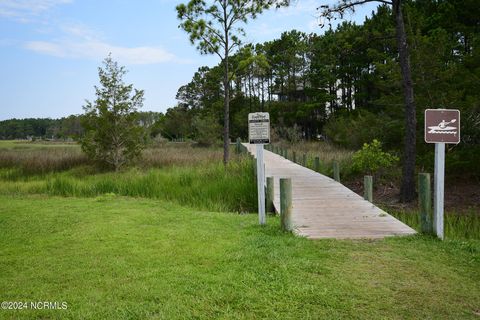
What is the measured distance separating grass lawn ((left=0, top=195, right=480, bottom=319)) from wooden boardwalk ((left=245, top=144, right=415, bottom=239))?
49 cm

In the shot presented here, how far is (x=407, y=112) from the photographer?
A: 9.86 m

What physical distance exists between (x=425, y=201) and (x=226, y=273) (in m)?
3.33

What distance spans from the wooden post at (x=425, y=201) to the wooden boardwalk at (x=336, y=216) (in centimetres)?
28

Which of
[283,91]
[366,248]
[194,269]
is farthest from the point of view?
[283,91]

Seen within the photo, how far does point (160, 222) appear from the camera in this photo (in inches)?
269

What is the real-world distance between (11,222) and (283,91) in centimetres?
4222

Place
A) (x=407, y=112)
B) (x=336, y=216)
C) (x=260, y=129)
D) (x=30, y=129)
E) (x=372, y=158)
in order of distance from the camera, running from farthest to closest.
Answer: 1. (x=30, y=129)
2. (x=372, y=158)
3. (x=407, y=112)
4. (x=336, y=216)
5. (x=260, y=129)

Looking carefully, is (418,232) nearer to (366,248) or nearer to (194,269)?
(366,248)

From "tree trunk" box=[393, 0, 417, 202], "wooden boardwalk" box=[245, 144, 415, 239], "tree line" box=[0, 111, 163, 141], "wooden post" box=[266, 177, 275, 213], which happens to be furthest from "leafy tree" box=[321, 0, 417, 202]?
"tree line" box=[0, 111, 163, 141]

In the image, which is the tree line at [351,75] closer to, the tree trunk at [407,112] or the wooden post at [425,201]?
the tree trunk at [407,112]

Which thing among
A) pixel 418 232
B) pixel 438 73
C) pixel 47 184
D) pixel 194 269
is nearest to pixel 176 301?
pixel 194 269

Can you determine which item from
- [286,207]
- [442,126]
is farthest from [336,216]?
[442,126]

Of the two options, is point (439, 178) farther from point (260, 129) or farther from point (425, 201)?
point (260, 129)

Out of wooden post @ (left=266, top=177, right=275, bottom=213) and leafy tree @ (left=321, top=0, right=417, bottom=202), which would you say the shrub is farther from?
wooden post @ (left=266, top=177, right=275, bottom=213)
